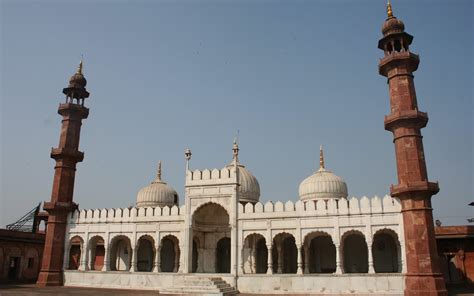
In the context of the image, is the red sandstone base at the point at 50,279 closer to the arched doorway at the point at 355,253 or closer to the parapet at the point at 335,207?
the parapet at the point at 335,207

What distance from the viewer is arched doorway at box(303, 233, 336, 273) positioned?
26562 millimetres

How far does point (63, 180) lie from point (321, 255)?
1848cm

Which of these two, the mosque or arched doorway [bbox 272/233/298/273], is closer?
the mosque

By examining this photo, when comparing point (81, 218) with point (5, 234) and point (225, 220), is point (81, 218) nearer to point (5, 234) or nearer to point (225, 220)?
point (5, 234)

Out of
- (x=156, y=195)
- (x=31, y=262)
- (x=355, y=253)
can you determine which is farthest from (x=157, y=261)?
(x=31, y=262)

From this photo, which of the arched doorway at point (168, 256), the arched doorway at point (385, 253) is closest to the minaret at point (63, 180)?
the arched doorway at point (168, 256)

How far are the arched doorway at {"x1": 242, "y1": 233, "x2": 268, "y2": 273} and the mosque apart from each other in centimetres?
7

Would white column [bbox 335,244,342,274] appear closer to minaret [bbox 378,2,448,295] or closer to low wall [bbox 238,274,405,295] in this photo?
low wall [bbox 238,274,405,295]

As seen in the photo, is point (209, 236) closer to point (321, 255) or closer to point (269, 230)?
point (269, 230)

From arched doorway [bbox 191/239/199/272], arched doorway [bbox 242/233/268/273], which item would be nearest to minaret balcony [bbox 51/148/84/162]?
arched doorway [bbox 191/239/199/272]

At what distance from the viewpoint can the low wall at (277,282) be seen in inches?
800

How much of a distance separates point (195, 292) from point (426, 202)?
41.4 ft

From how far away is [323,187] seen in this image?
93.2 feet

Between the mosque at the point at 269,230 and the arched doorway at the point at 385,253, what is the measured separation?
0.20 feet
